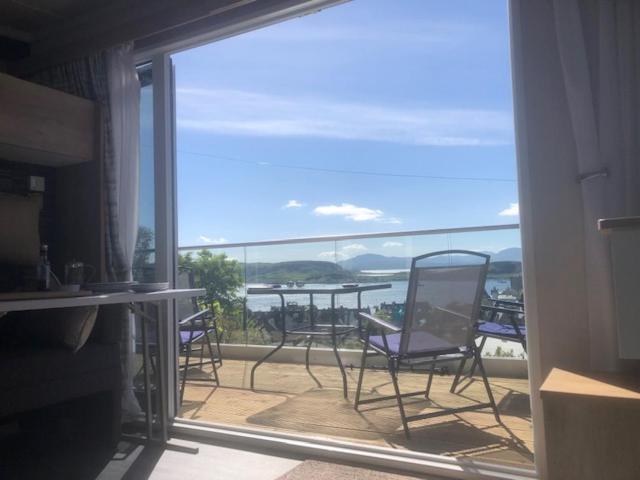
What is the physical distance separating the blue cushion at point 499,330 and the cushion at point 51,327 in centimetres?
235

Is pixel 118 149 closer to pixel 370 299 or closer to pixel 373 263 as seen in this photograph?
pixel 370 299

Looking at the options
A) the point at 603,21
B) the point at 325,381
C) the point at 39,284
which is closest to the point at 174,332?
the point at 39,284

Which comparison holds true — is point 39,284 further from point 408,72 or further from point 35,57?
point 408,72

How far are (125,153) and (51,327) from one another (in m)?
1.21

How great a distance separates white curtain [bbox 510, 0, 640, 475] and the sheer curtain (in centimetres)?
231

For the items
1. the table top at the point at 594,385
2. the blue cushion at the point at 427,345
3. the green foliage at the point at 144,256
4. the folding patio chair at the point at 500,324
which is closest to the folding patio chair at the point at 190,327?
the green foliage at the point at 144,256

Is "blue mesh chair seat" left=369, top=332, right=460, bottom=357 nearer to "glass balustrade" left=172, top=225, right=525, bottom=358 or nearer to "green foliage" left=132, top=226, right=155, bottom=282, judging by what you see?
"glass balustrade" left=172, top=225, right=525, bottom=358

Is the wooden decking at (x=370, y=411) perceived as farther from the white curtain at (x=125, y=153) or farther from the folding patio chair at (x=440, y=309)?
the white curtain at (x=125, y=153)

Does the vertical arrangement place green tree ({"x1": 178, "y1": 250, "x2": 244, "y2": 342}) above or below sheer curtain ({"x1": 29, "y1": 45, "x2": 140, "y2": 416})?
below

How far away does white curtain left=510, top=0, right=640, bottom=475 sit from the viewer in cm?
174

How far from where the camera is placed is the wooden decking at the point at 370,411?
2.49 metres

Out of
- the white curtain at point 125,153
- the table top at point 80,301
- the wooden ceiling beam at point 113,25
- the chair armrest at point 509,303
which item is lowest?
the chair armrest at point 509,303

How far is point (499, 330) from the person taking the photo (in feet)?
10.2

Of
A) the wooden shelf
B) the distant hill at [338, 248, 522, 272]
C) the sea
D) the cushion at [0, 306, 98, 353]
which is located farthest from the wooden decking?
the wooden shelf
